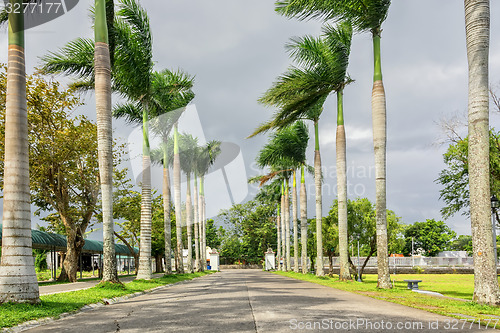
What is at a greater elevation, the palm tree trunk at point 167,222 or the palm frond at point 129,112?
the palm frond at point 129,112

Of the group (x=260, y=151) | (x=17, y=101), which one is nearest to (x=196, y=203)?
(x=260, y=151)

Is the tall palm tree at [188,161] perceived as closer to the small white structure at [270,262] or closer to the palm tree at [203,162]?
the palm tree at [203,162]

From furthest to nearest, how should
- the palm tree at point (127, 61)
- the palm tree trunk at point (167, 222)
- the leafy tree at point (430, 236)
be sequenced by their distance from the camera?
1. the leafy tree at point (430, 236)
2. the palm tree trunk at point (167, 222)
3. the palm tree at point (127, 61)

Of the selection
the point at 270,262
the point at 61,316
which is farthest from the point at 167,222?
the point at 270,262

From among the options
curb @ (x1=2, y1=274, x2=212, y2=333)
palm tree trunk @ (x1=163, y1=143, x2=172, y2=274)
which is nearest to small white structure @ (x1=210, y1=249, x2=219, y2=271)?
palm tree trunk @ (x1=163, y1=143, x2=172, y2=274)

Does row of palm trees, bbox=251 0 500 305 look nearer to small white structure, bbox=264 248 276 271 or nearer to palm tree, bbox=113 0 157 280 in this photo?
palm tree, bbox=113 0 157 280

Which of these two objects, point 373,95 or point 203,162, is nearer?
point 373,95

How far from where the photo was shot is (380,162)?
16.2 metres

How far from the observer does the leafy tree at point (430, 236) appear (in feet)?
325

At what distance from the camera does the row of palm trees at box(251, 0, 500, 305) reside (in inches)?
393

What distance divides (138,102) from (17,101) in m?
14.4

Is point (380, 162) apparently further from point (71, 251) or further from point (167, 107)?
point (71, 251)

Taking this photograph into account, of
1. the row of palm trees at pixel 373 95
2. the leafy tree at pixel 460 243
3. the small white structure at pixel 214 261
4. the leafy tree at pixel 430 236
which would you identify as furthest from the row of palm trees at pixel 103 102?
the leafy tree at pixel 460 243

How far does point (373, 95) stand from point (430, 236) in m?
92.4
